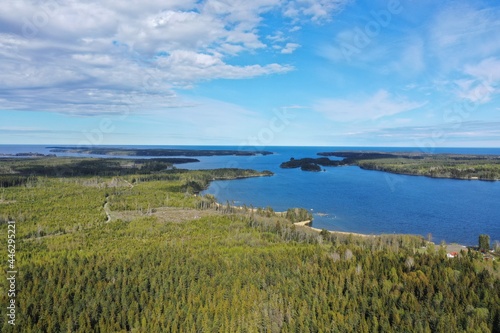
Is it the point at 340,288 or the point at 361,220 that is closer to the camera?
the point at 340,288

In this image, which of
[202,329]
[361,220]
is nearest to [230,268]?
[202,329]

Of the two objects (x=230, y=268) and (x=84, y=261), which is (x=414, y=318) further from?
(x=84, y=261)

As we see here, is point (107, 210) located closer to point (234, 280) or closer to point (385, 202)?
point (234, 280)

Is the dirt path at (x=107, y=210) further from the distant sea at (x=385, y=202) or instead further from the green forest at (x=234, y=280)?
the distant sea at (x=385, y=202)

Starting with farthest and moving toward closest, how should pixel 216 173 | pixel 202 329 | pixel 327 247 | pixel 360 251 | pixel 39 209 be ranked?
pixel 216 173, pixel 39 209, pixel 327 247, pixel 360 251, pixel 202 329

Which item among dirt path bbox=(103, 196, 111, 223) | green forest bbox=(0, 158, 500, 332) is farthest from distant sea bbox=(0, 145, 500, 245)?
dirt path bbox=(103, 196, 111, 223)

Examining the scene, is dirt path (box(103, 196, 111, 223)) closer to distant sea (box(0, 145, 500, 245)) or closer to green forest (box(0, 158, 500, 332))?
green forest (box(0, 158, 500, 332))
